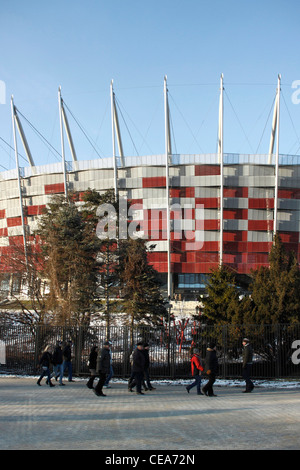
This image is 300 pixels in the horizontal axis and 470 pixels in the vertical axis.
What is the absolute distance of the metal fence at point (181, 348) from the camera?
18422 mm

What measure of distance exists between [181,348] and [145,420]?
9769mm

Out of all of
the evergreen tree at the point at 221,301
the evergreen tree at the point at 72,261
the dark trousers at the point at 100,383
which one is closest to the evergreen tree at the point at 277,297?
the evergreen tree at the point at 221,301

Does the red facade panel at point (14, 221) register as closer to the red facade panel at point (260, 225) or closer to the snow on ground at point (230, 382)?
the red facade panel at point (260, 225)

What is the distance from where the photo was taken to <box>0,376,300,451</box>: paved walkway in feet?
23.2

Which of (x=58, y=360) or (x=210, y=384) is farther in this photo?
(x=58, y=360)

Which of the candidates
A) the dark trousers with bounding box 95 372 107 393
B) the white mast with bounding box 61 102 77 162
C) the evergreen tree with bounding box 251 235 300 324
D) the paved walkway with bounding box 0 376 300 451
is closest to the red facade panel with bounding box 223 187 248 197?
the white mast with bounding box 61 102 77 162

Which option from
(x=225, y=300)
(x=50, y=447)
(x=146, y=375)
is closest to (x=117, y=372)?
(x=146, y=375)

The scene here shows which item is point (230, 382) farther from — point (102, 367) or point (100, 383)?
point (102, 367)

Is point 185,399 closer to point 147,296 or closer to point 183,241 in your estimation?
point 147,296

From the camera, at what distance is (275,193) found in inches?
2035

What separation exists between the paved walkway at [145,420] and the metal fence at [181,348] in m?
3.77

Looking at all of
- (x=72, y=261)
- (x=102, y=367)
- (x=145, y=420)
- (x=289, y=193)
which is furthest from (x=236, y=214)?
(x=145, y=420)

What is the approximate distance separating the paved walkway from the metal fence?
377cm

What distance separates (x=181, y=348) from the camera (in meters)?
19.0
